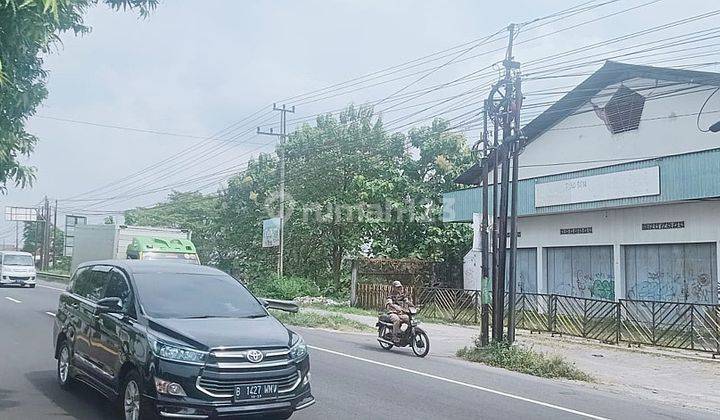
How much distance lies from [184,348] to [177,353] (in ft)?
0.25

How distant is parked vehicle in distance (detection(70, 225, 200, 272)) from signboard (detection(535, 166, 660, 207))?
12358 millimetres

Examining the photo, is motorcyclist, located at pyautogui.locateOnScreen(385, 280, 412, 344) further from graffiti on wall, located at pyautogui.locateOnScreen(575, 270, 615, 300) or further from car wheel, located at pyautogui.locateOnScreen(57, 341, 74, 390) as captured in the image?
graffiti on wall, located at pyautogui.locateOnScreen(575, 270, 615, 300)

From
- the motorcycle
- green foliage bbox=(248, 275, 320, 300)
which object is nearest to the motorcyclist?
the motorcycle

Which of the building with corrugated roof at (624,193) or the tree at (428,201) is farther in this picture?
the tree at (428,201)

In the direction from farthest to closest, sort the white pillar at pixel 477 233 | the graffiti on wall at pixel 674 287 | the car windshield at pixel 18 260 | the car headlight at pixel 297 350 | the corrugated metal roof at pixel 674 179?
the car windshield at pixel 18 260 → the graffiti on wall at pixel 674 287 → the corrugated metal roof at pixel 674 179 → the white pillar at pixel 477 233 → the car headlight at pixel 297 350

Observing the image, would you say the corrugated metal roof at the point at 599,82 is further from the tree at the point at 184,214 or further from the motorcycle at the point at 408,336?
the tree at the point at 184,214

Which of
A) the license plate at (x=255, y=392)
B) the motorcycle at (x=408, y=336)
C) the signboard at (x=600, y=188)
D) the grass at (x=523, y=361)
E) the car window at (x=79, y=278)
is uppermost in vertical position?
the signboard at (x=600, y=188)

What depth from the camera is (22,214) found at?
72.3 m

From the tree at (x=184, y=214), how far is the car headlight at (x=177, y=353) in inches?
1580

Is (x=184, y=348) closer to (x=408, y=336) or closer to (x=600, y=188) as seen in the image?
(x=408, y=336)

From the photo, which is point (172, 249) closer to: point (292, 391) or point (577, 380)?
point (577, 380)

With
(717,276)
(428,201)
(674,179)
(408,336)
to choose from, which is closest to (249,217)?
(428,201)

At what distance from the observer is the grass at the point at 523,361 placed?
13203mm

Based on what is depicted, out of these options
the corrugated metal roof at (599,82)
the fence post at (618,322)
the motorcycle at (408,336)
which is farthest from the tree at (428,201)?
the motorcycle at (408,336)
